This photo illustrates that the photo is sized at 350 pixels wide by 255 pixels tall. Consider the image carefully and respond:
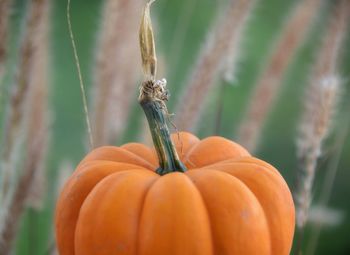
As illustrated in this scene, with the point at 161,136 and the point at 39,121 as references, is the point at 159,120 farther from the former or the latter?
the point at 39,121

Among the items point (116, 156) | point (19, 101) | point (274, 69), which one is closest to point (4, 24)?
point (19, 101)

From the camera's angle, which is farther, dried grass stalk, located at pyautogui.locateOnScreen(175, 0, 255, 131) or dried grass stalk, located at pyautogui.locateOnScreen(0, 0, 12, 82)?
dried grass stalk, located at pyautogui.locateOnScreen(175, 0, 255, 131)

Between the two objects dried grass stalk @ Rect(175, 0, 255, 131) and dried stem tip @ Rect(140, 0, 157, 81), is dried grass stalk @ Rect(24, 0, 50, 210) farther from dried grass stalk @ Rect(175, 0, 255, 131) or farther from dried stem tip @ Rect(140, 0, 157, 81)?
dried stem tip @ Rect(140, 0, 157, 81)

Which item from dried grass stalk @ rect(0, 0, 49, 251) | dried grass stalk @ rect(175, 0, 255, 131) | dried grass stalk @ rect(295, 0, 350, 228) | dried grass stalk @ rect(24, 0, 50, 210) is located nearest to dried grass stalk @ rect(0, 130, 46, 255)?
dried grass stalk @ rect(0, 0, 49, 251)

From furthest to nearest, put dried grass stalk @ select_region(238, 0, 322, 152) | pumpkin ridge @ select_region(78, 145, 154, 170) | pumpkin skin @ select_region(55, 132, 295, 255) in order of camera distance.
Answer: dried grass stalk @ select_region(238, 0, 322, 152), pumpkin ridge @ select_region(78, 145, 154, 170), pumpkin skin @ select_region(55, 132, 295, 255)

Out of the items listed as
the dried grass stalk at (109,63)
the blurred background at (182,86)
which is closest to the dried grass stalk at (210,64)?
the blurred background at (182,86)

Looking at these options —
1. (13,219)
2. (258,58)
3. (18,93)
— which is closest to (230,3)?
(18,93)

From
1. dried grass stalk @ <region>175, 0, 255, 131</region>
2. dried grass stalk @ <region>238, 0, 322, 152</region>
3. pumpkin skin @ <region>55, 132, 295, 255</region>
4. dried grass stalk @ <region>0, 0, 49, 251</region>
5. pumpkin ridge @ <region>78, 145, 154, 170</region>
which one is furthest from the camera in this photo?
dried grass stalk @ <region>238, 0, 322, 152</region>
